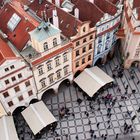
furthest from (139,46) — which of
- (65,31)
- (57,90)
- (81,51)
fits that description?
(57,90)

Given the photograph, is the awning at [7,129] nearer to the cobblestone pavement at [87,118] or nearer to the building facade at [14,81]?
the building facade at [14,81]

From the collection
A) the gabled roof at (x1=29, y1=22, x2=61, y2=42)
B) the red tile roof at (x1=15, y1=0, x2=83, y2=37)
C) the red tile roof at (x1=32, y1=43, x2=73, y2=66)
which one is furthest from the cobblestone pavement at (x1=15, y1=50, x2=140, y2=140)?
the gabled roof at (x1=29, y1=22, x2=61, y2=42)

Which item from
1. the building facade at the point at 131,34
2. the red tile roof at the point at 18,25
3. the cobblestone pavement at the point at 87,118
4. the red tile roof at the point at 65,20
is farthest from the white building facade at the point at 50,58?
the building facade at the point at 131,34

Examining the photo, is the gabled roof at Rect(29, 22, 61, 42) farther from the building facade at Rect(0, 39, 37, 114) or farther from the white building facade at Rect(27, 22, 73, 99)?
the building facade at Rect(0, 39, 37, 114)

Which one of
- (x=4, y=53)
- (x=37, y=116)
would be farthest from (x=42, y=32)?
(x=37, y=116)

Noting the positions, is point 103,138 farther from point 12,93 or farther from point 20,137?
point 12,93

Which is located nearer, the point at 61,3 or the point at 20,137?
the point at 20,137
